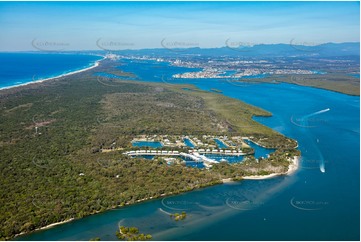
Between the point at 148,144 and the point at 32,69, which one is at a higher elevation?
the point at 32,69

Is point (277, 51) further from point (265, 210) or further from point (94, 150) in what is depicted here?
point (265, 210)

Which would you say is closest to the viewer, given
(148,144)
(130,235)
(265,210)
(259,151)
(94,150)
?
(130,235)

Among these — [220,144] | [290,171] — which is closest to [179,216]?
[290,171]

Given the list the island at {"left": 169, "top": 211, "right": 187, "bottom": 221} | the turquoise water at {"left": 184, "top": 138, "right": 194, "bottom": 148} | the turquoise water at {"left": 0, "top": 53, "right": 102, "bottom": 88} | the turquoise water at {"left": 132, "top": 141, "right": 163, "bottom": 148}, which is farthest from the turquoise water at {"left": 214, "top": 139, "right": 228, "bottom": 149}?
the turquoise water at {"left": 0, "top": 53, "right": 102, "bottom": 88}

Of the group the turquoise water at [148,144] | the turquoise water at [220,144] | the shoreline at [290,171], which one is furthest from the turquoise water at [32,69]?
the shoreline at [290,171]

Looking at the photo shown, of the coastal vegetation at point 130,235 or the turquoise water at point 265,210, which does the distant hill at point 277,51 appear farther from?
the coastal vegetation at point 130,235

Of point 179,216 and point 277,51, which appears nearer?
point 179,216

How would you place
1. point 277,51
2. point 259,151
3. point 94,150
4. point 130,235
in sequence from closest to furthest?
point 130,235
point 94,150
point 259,151
point 277,51

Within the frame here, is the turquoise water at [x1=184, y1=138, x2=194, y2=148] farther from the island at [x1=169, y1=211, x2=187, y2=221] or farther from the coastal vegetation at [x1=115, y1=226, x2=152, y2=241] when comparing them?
the coastal vegetation at [x1=115, y1=226, x2=152, y2=241]

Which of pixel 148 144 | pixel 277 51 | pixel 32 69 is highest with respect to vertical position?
pixel 277 51
